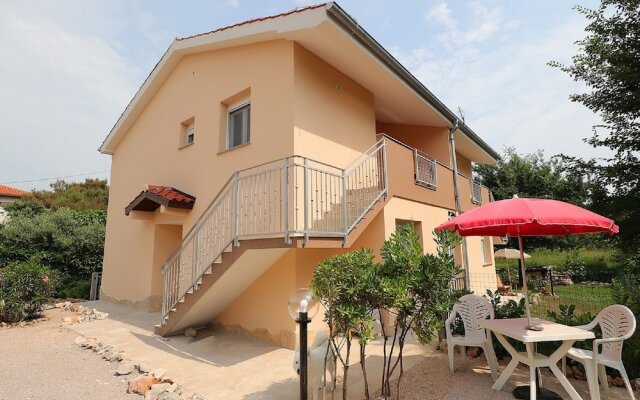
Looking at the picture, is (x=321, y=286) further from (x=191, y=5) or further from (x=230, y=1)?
(x=191, y=5)

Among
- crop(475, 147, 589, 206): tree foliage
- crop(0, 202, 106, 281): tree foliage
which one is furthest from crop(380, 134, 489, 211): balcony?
crop(475, 147, 589, 206): tree foliage

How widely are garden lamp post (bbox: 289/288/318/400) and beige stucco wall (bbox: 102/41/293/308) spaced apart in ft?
13.0

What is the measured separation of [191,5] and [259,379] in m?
8.22

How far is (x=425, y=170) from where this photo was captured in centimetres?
986

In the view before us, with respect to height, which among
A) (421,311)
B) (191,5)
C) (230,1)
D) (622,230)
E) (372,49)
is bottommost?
(421,311)

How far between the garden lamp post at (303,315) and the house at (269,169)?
1605 mm

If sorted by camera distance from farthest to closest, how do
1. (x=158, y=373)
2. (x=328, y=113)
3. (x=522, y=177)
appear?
(x=522, y=177) → (x=328, y=113) → (x=158, y=373)

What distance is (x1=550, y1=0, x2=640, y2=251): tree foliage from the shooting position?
7.34 meters

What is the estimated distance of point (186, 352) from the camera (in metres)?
6.82

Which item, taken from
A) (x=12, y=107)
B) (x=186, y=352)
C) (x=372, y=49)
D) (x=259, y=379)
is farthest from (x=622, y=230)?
(x=12, y=107)

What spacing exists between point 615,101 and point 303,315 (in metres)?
9.27

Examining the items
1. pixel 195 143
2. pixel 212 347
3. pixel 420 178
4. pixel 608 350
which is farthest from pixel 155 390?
pixel 420 178

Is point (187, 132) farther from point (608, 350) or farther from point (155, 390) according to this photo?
point (608, 350)

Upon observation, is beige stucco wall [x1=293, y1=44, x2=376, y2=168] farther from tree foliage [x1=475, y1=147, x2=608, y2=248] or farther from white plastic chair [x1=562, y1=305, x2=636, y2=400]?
tree foliage [x1=475, y1=147, x2=608, y2=248]
